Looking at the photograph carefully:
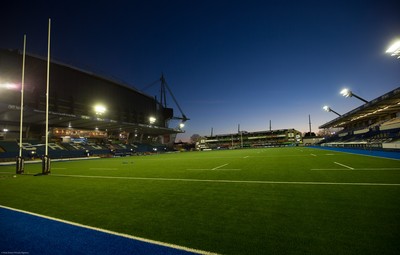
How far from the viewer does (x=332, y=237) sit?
272cm

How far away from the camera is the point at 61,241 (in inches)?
120

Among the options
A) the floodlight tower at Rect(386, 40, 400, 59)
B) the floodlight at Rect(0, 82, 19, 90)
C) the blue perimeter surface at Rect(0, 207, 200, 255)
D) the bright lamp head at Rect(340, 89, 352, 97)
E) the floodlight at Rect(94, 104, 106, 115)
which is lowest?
the blue perimeter surface at Rect(0, 207, 200, 255)

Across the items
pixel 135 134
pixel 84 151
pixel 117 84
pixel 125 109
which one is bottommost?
pixel 84 151

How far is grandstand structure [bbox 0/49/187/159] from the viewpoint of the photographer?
34.7 meters

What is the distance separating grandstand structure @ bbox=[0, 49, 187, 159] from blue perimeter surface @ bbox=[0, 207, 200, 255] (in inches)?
1301

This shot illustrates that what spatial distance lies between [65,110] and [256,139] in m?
102

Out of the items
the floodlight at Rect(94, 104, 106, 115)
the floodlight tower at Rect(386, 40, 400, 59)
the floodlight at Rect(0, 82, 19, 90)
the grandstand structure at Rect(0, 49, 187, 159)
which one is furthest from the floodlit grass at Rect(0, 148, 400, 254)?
the floodlight at Rect(94, 104, 106, 115)

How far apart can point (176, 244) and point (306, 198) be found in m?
3.52

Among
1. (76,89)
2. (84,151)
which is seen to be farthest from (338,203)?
(76,89)

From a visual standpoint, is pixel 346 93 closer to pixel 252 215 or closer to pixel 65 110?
pixel 252 215

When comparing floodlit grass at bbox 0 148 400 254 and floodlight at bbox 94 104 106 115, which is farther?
floodlight at bbox 94 104 106 115

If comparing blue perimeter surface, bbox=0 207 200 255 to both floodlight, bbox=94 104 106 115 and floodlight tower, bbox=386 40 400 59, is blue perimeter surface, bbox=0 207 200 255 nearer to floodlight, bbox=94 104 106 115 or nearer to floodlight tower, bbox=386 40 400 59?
floodlight tower, bbox=386 40 400 59

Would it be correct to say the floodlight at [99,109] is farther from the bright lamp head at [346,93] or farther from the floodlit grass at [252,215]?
the bright lamp head at [346,93]

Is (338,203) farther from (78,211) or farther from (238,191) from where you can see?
(78,211)
